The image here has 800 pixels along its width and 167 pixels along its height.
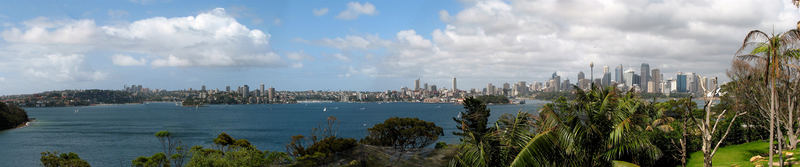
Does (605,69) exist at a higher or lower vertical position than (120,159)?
higher

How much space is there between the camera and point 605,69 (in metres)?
26.9

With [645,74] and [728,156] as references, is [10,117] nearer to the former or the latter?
[645,74]

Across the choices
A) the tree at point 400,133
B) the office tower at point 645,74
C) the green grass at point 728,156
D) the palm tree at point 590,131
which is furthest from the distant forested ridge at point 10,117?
the palm tree at point 590,131

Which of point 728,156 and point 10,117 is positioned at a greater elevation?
point 728,156

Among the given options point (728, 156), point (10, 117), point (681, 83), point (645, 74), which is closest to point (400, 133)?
point (728, 156)

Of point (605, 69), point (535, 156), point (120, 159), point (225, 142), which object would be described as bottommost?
point (120, 159)

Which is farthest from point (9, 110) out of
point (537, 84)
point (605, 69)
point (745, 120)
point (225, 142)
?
point (537, 84)

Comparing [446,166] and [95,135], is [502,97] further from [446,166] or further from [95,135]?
[446,166]

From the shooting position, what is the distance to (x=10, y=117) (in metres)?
80.3

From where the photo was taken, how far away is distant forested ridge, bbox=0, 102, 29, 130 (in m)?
78.0

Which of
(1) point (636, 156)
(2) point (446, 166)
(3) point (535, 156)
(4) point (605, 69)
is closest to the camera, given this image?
(3) point (535, 156)

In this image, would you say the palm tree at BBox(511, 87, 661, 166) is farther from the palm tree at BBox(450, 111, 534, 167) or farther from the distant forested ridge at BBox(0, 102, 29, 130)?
the distant forested ridge at BBox(0, 102, 29, 130)

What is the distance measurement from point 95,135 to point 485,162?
7163cm

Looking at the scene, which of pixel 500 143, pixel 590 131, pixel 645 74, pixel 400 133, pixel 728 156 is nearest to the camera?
pixel 500 143
